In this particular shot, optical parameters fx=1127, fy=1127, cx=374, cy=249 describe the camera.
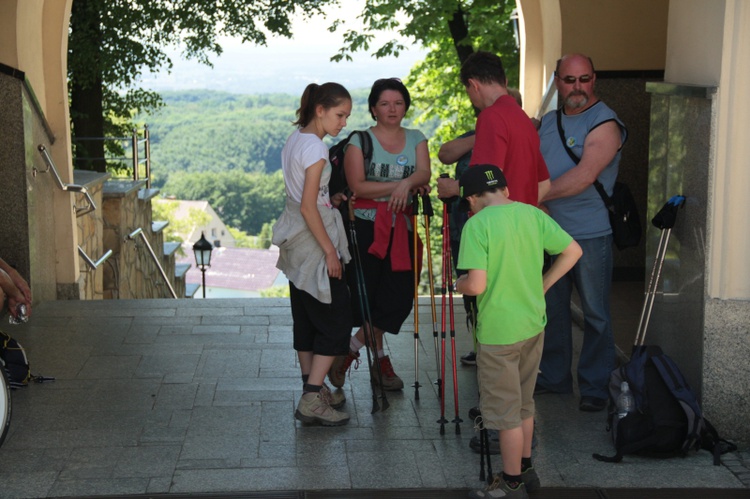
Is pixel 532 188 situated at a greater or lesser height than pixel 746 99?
lesser

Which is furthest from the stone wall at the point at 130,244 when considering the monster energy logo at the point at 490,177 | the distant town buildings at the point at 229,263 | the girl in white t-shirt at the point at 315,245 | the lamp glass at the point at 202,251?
the distant town buildings at the point at 229,263

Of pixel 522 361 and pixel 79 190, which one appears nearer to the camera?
pixel 522 361

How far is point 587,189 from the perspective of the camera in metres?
5.76

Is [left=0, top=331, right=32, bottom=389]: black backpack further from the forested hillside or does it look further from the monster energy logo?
the forested hillside

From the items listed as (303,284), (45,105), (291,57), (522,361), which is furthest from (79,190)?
(291,57)

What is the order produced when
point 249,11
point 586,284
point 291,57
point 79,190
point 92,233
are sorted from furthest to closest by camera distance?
1. point 291,57
2. point 249,11
3. point 92,233
4. point 79,190
5. point 586,284

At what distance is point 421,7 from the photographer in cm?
1853

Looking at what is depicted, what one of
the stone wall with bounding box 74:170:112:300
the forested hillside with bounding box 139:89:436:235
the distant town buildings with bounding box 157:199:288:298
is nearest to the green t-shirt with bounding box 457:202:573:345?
the stone wall with bounding box 74:170:112:300

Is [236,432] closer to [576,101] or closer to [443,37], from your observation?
[576,101]

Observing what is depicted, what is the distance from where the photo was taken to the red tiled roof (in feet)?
178

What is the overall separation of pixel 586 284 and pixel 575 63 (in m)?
1.12

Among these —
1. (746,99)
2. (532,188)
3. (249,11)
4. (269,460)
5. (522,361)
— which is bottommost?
(269,460)

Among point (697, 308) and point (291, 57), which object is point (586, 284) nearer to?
point (697, 308)

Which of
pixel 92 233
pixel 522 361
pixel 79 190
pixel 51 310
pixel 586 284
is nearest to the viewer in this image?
pixel 522 361
